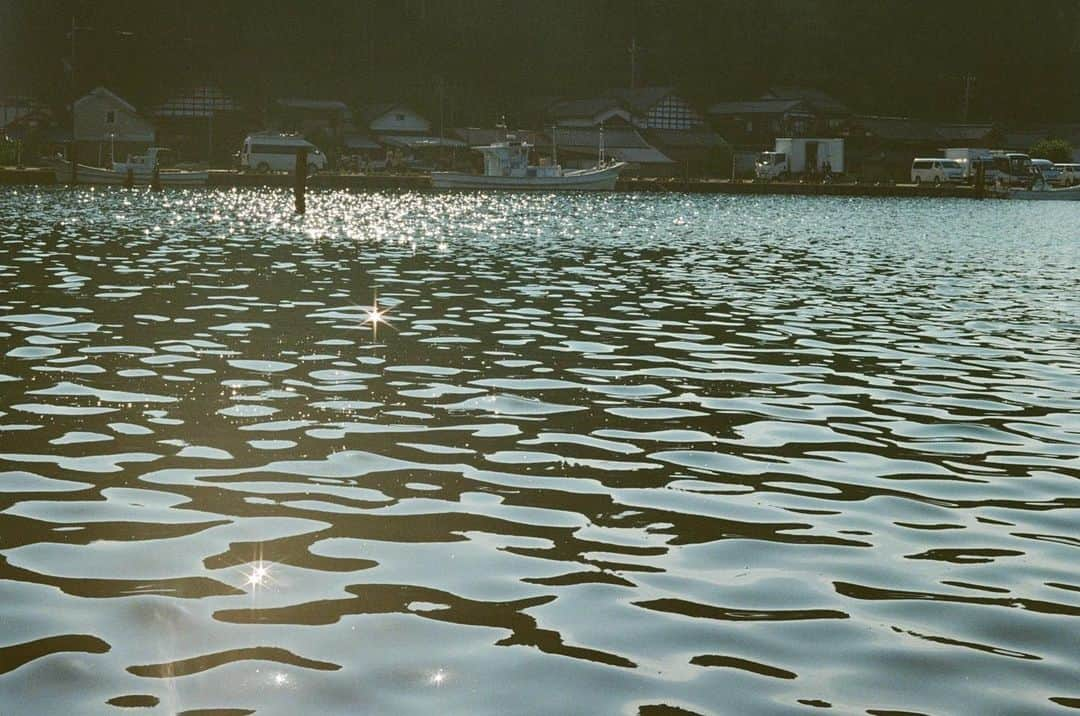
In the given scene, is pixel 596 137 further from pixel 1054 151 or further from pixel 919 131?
pixel 1054 151

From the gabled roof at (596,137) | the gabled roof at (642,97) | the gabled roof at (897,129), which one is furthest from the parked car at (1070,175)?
the gabled roof at (642,97)

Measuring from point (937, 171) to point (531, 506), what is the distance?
322ft

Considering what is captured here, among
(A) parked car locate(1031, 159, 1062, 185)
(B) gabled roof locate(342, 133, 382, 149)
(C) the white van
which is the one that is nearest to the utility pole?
(A) parked car locate(1031, 159, 1062, 185)

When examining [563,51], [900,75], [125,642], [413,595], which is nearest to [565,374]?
[413,595]

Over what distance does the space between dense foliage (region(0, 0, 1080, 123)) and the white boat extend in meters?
27.8

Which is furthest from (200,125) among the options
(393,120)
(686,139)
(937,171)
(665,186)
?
(937,171)

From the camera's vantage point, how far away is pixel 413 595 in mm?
6789

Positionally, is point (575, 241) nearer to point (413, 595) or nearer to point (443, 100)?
point (413, 595)

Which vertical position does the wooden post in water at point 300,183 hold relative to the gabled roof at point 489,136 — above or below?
below

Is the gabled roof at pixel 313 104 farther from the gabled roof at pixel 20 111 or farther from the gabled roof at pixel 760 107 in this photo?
the gabled roof at pixel 760 107

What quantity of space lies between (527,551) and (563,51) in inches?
5064

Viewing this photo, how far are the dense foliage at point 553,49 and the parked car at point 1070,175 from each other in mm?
32830

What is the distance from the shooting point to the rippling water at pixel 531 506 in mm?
5785

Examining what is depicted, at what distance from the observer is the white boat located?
91.9 metres
